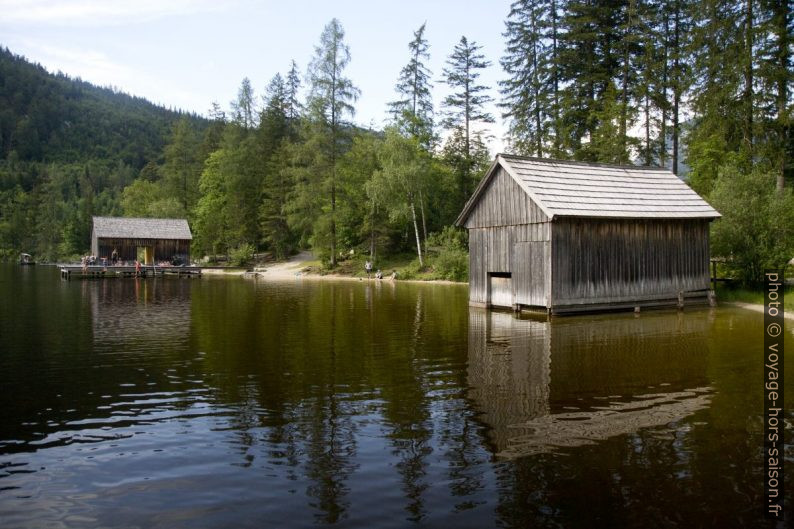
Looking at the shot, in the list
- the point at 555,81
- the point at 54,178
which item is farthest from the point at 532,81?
the point at 54,178

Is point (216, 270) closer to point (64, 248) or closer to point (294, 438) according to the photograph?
point (64, 248)

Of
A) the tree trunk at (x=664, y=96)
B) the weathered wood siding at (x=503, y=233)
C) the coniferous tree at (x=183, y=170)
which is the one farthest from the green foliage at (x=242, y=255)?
the weathered wood siding at (x=503, y=233)

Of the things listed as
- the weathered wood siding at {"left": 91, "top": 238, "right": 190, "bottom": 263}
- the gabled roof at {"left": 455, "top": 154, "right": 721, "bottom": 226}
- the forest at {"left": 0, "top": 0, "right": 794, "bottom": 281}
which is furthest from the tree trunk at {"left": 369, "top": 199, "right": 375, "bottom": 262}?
the gabled roof at {"left": 455, "top": 154, "right": 721, "bottom": 226}

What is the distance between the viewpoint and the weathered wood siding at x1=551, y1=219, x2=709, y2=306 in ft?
78.5

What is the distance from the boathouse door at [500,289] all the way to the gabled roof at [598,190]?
321 centimetres

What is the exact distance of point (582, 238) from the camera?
80.0ft

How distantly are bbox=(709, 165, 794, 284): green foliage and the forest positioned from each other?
7 centimetres

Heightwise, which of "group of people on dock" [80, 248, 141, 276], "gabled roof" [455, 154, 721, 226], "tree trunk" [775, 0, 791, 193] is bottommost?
"group of people on dock" [80, 248, 141, 276]

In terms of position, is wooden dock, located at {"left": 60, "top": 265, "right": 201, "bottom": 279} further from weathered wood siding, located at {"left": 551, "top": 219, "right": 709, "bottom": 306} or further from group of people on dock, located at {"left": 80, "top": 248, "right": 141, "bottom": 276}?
weathered wood siding, located at {"left": 551, "top": 219, "right": 709, "bottom": 306}

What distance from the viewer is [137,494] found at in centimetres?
707

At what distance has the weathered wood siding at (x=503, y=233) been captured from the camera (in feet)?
79.9

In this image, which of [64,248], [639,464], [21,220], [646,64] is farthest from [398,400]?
[21,220]

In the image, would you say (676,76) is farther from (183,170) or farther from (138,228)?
(183,170)

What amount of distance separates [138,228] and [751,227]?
2288 inches
